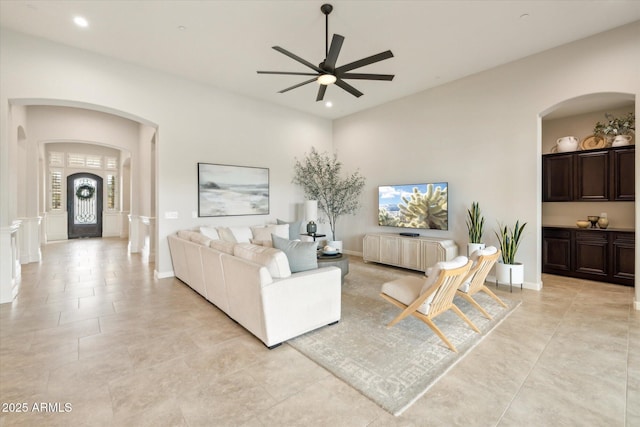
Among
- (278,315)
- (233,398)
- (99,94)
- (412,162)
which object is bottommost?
(233,398)

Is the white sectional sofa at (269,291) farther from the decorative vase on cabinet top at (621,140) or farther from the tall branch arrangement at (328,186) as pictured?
the decorative vase on cabinet top at (621,140)

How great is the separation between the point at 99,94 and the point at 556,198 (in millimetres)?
8313

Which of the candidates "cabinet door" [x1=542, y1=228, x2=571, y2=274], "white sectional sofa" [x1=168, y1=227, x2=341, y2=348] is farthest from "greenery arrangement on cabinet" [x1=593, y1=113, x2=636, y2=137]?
"white sectional sofa" [x1=168, y1=227, x2=341, y2=348]

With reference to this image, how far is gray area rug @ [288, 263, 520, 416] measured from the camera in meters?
2.18

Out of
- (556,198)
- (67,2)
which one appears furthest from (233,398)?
(556,198)

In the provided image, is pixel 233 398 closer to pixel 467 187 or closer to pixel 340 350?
pixel 340 350

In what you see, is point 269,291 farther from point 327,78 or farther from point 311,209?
point 311,209

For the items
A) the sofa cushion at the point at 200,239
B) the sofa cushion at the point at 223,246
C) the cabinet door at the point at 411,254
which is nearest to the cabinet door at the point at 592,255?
the cabinet door at the point at 411,254

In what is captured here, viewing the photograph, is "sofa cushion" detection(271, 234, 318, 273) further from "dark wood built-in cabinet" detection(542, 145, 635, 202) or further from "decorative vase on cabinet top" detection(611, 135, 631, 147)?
"decorative vase on cabinet top" detection(611, 135, 631, 147)

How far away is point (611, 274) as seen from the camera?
4816mm

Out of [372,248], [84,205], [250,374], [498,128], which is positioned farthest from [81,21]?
[84,205]

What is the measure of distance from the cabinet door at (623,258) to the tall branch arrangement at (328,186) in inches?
188

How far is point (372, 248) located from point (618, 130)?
4.73 meters

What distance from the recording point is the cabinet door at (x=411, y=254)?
Result: 5633 millimetres
